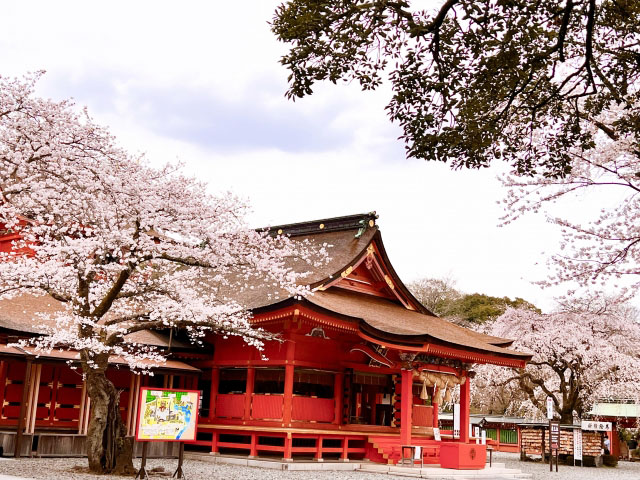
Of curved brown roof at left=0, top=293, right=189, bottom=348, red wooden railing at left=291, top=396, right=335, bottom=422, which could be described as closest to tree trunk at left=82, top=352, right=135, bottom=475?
curved brown roof at left=0, top=293, right=189, bottom=348

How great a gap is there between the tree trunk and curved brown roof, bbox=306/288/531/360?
5460 mm

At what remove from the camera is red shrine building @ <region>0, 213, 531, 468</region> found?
16.8m

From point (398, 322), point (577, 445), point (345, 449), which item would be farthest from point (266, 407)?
point (577, 445)

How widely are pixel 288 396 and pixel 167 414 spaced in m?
5.20

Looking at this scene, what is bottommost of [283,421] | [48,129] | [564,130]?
[283,421]

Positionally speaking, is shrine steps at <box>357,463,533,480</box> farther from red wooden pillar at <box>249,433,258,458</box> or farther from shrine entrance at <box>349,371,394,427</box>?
red wooden pillar at <box>249,433,258,458</box>

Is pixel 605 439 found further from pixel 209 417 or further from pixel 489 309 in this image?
pixel 489 309

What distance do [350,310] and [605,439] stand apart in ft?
58.0

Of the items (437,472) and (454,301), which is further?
(454,301)

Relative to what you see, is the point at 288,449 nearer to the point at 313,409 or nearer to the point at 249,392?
the point at 313,409

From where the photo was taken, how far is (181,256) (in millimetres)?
12945

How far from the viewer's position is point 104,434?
12508 mm

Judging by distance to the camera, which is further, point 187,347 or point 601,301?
point 601,301

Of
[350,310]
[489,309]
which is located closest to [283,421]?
[350,310]
